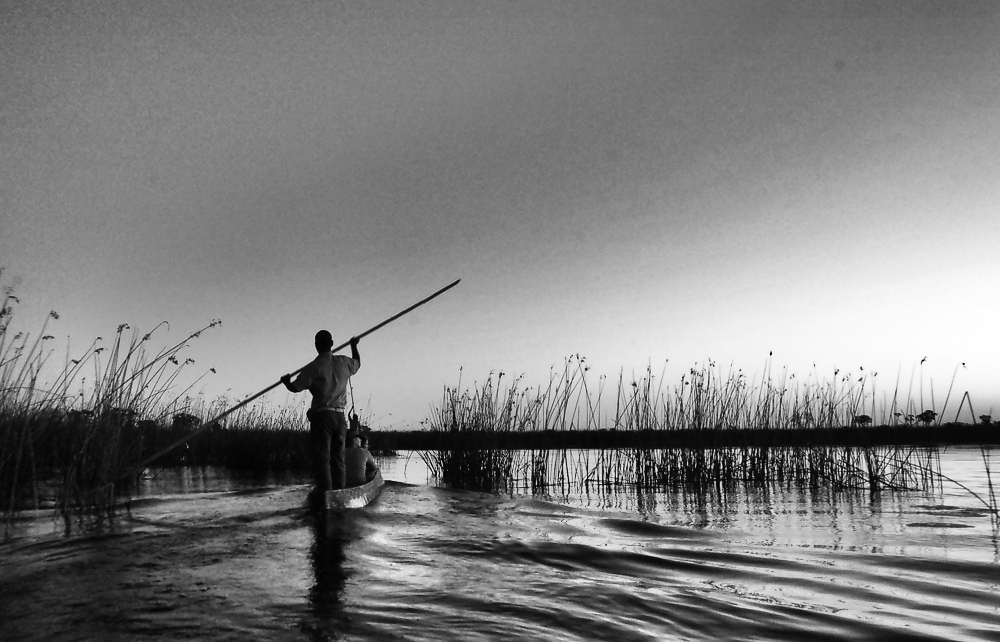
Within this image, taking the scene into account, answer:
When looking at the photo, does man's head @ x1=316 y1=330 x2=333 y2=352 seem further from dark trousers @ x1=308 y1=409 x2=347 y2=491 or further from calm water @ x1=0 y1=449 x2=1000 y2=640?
calm water @ x1=0 y1=449 x2=1000 y2=640

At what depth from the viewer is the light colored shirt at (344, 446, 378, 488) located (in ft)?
36.6

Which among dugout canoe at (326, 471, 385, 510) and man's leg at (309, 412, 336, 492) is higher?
man's leg at (309, 412, 336, 492)

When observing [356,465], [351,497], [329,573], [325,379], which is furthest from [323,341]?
[329,573]

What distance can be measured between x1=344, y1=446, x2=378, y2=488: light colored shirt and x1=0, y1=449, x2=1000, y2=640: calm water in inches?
53.3

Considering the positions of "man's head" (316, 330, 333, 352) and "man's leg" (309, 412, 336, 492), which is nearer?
"man's leg" (309, 412, 336, 492)

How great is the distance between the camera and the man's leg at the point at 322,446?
949 cm

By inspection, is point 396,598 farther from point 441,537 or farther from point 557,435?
point 557,435

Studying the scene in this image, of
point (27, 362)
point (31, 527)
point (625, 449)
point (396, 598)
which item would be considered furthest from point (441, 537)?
point (625, 449)

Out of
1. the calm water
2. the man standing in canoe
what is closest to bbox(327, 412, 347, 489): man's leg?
the man standing in canoe

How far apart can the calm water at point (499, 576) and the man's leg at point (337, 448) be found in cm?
55

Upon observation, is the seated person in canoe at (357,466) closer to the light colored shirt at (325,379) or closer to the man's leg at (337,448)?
the man's leg at (337,448)

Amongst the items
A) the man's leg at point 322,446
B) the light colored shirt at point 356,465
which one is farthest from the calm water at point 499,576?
the light colored shirt at point 356,465

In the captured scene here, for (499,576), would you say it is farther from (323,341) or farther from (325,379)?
(323,341)

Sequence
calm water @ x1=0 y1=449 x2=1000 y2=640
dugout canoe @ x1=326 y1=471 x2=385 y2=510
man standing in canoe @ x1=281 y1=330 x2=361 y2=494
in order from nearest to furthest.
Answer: calm water @ x1=0 y1=449 x2=1000 y2=640 → dugout canoe @ x1=326 y1=471 x2=385 y2=510 → man standing in canoe @ x1=281 y1=330 x2=361 y2=494
